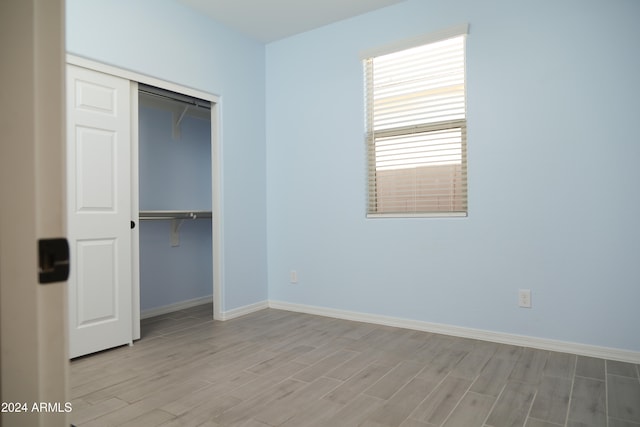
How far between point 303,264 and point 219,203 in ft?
3.30

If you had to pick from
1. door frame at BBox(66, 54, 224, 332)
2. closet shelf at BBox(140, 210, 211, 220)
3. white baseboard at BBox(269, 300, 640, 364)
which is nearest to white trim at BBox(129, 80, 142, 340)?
door frame at BBox(66, 54, 224, 332)

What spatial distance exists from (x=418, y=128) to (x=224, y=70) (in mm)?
1887

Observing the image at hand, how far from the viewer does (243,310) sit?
393 cm

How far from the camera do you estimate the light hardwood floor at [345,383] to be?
189 centimetres

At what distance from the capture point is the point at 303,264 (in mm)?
4000

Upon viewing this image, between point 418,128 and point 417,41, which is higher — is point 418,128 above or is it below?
below

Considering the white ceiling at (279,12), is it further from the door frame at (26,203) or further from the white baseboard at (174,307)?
the door frame at (26,203)

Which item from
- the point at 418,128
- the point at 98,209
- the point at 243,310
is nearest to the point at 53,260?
the point at 98,209

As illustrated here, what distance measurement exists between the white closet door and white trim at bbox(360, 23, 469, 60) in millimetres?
2031

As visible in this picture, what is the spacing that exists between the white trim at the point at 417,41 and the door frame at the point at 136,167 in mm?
1458

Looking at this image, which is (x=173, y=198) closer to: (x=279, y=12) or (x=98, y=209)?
(x=98, y=209)

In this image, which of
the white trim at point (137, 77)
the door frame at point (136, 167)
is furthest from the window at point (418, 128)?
the white trim at point (137, 77)

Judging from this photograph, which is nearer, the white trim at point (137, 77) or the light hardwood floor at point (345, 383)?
the light hardwood floor at point (345, 383)

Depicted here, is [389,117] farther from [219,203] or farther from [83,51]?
[83,51]
